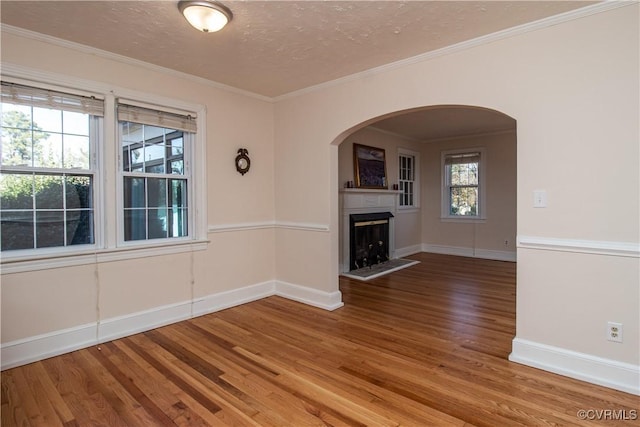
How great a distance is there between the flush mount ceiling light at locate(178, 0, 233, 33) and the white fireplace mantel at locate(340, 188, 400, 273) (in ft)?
12.0

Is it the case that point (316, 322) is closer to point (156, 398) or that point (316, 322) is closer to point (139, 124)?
point (156, 398)

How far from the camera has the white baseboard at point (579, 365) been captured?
2.21 meters

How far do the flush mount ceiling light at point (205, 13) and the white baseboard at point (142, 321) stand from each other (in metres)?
2.68

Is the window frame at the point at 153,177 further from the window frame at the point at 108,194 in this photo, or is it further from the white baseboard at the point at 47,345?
the white baseboard at the point at 47,345

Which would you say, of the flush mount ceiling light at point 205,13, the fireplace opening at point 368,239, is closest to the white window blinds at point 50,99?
the flush mount ceiling light at point 205,13

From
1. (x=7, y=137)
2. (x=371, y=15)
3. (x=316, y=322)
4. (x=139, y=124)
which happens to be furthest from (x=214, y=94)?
(x=316, y=322)

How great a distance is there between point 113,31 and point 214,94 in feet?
4.21

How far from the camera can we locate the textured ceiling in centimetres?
229

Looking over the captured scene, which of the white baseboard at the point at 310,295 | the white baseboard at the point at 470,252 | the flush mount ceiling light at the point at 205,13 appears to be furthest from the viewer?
the white baseboard at the point at 470,252

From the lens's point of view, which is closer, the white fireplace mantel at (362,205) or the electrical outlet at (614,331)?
the electrical outlet at (614,331)

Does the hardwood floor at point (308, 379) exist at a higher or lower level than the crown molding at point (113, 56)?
lower

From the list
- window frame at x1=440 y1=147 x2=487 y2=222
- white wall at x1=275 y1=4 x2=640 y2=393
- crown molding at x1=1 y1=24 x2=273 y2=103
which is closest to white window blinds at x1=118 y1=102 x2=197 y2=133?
crown molding at x1=1 y1=24 x2=273 y2=103

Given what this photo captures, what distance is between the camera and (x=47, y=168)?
281cm

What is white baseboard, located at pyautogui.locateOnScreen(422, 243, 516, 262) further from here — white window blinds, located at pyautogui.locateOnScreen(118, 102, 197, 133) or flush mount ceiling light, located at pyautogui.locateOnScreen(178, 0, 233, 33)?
flush mount ceiling light, located at pyautogui.locateOnScreen(178, 0, 233, 33)
